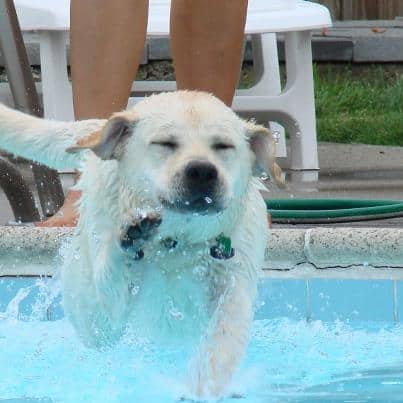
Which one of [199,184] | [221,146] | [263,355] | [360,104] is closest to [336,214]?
[263,355]

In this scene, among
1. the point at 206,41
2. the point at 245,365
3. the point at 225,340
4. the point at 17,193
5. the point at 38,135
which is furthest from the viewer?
the point at 17,193

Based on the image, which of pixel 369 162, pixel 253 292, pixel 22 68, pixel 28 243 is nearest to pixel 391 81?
pixel 369 162

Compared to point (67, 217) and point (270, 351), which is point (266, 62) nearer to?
point (67, 217)

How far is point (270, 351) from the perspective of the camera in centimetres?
379

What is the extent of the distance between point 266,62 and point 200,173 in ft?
14.6

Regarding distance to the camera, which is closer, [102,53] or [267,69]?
[102,53]

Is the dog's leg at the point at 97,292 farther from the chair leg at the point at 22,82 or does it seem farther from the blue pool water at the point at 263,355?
the chair leg at the point at 22,82

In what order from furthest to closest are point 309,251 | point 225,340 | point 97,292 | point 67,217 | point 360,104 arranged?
point 360,104 → point 67,217 → point 309,251 → point 97,292 → point 225,340

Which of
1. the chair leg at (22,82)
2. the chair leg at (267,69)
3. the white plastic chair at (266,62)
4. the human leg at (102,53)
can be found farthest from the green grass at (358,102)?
the human leg at (102,53)

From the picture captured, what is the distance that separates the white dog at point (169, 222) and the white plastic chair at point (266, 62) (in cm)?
277

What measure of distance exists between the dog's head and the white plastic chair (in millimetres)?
2957

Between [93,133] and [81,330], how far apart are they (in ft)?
1.78

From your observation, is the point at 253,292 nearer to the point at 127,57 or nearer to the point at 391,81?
the point at 127,57

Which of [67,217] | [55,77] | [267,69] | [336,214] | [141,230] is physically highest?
[141,230]
